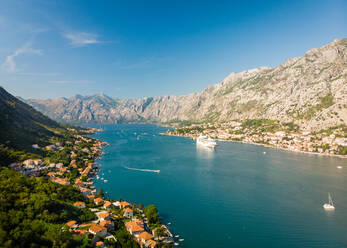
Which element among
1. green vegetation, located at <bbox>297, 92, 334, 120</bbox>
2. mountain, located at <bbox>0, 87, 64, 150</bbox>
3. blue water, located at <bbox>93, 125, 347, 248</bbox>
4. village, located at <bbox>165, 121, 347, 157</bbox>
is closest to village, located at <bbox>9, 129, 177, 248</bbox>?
blue water, located at <bbox>93, 125, 347, 248</bbox>

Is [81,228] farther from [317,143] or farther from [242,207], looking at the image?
[317,143]

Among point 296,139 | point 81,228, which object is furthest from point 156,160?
point 296,139

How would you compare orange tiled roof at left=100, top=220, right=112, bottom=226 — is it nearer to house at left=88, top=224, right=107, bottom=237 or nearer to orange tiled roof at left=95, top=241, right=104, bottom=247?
house at left=88, top=224, right=107, bottom=237

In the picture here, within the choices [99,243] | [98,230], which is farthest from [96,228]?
[99,243]

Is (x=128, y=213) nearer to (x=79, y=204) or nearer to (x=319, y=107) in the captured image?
(x=79, y=204)

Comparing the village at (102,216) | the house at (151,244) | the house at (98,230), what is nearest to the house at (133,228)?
the village at (102,216)

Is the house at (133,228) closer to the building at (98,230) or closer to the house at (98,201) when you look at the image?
the building at (98,230)
